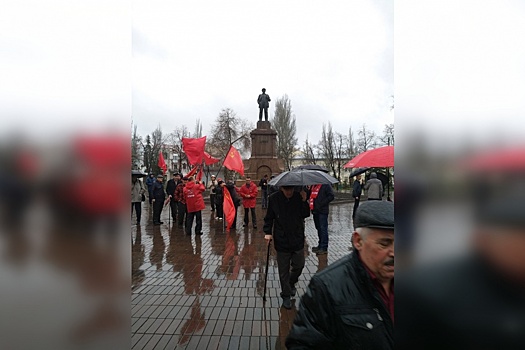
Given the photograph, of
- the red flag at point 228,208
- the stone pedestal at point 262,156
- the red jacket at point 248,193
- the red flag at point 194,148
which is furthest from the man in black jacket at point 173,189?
the stone pedestal at point 262,156

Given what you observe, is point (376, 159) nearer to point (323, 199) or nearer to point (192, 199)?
point (323, 199)

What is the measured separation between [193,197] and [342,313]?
9.23 metres

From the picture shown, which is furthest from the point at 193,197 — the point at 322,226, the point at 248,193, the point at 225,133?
the point at 225,133

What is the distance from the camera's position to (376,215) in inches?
61.8

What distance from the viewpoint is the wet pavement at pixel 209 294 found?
3949 millimetres

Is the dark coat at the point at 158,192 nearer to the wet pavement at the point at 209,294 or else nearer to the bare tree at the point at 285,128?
the wet pavement at the point at 209,294

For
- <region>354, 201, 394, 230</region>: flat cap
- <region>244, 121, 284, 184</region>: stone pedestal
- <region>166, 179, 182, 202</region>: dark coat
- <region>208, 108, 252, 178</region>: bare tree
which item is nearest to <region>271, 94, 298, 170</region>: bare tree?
<region>208, 108, 252, 178</region>: bare tree

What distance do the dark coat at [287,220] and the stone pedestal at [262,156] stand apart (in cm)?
1830
